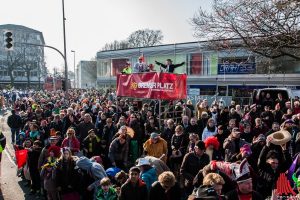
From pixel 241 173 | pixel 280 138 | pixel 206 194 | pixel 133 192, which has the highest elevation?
pixel 280 138

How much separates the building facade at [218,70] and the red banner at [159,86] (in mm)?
9803

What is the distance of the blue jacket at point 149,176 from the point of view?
20.5ft

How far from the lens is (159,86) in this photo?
1116 cm

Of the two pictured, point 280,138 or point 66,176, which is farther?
point 66,176

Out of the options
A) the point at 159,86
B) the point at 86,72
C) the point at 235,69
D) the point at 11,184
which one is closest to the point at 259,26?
the point at 159,86

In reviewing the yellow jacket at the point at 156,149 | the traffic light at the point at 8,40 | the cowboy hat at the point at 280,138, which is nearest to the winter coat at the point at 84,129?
the yellow jacket at the point at 156,149

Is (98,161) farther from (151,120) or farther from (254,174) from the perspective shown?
(151,120)

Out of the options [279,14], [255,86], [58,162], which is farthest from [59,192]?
[255,86]

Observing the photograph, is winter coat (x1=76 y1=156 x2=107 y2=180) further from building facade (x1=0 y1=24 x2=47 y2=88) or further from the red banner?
building facade (x1=0 y1=24 x2=47 y2=88)

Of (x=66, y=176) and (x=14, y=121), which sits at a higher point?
(x=14, y=121)

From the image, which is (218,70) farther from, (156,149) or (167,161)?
(156,149)

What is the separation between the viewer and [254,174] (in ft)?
19.7

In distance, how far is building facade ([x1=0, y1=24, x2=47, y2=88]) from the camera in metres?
78.6

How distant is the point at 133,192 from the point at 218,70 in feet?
84.5
